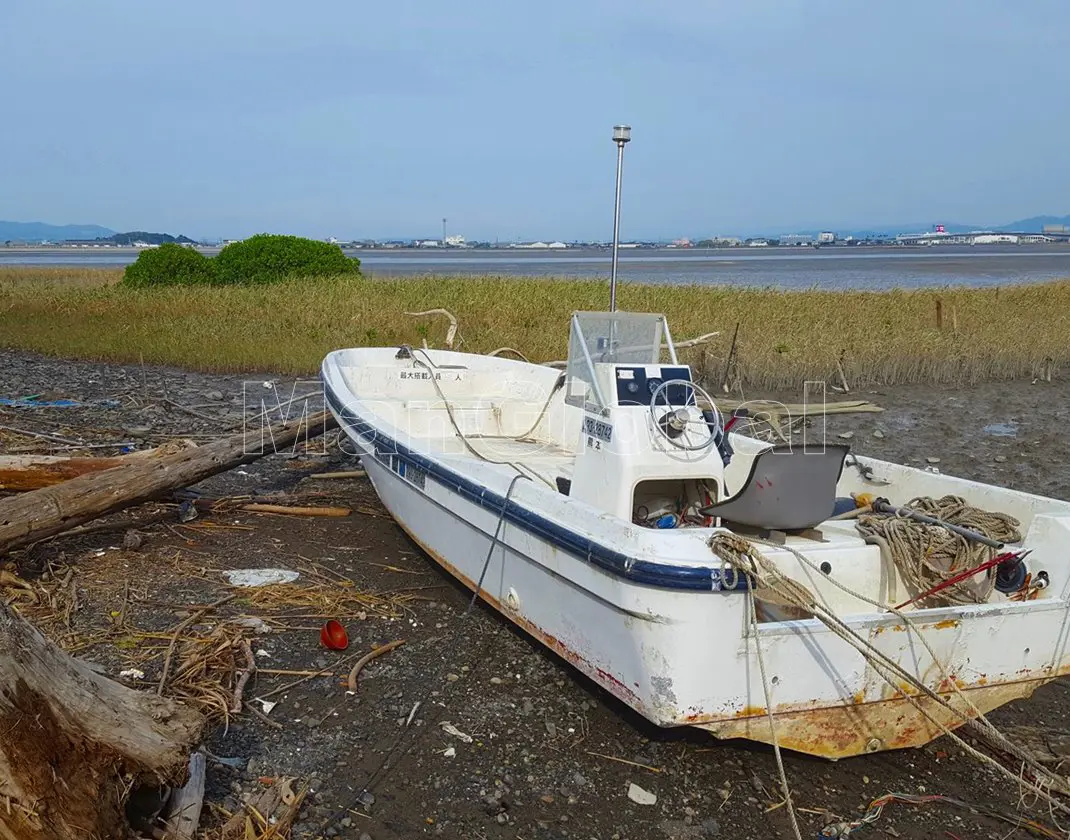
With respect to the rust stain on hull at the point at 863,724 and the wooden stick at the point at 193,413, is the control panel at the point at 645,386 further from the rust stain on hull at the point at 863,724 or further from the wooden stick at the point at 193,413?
the wooden stick at the point at 193,413

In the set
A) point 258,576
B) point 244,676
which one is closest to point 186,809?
point 244,676

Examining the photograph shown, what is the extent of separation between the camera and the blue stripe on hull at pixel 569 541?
145 inches

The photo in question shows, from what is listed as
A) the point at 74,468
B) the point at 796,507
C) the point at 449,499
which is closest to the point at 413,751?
the point at 449,499

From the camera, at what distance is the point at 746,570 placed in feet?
12.1

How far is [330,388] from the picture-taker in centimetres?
748

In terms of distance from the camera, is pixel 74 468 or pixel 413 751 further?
pixel 74 468

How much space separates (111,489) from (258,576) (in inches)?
43.8

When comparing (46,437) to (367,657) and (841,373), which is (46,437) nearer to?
(367,657)

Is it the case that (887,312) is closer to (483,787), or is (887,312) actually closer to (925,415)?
(925,415)

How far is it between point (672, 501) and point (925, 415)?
804 cm

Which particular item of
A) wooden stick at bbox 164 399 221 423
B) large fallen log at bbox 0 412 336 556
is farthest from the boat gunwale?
wooden stick at bbox 164 399 221 423

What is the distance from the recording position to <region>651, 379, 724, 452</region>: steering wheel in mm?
4832

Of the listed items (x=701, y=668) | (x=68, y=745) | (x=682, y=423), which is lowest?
(x=701, y=668)

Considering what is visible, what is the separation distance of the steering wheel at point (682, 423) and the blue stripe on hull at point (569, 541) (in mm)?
858
